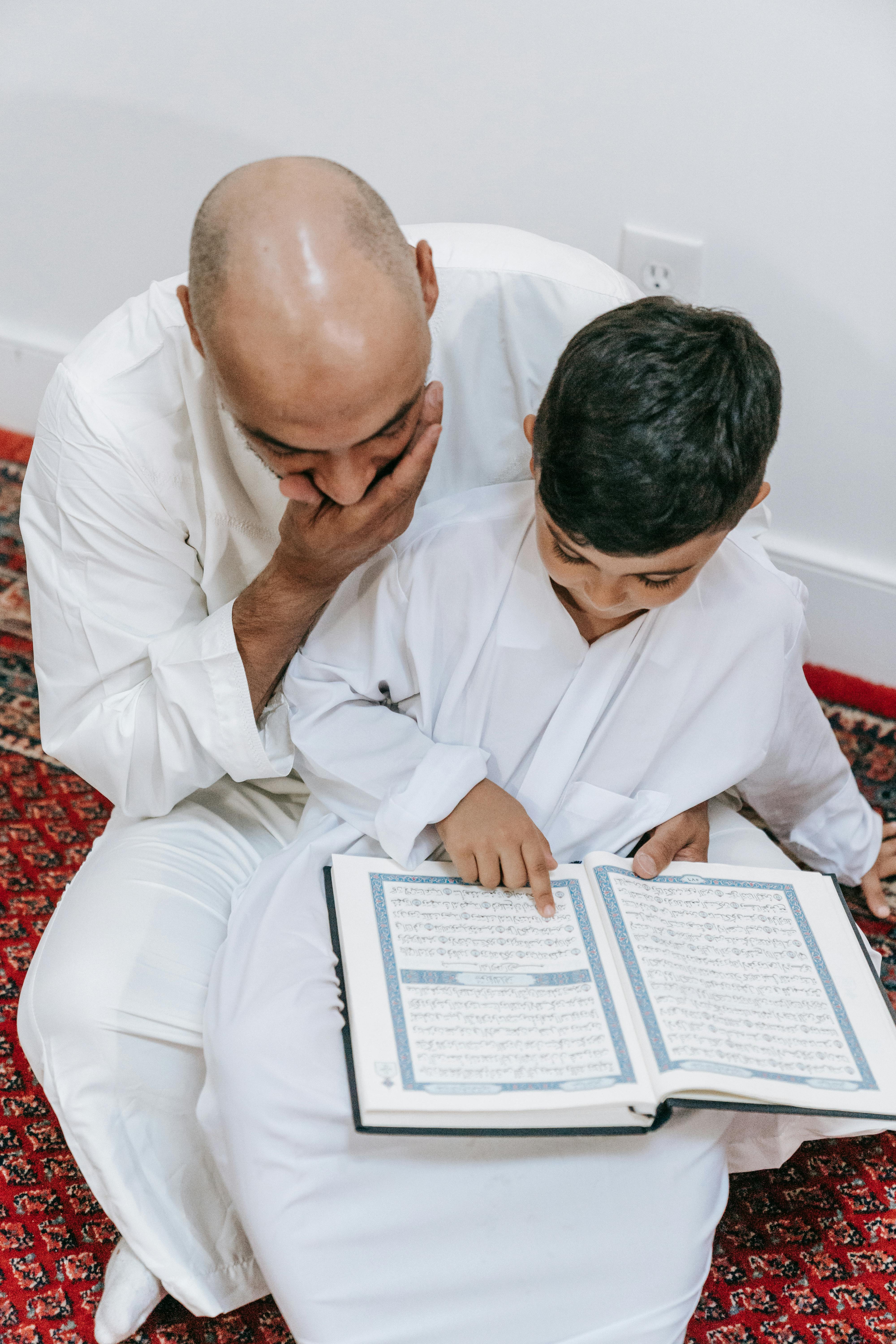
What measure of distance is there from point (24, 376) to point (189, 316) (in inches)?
71.3

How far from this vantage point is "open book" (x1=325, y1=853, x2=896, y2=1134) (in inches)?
47.6

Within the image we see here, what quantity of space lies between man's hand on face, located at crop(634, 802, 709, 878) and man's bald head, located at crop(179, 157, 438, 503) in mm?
585

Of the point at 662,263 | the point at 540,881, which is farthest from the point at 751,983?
the point at 662,263

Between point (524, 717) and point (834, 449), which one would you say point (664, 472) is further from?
point (834, 449)

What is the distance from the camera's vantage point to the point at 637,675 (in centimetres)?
150

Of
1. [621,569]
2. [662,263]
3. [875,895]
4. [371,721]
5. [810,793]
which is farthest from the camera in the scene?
[662,263]

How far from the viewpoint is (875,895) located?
1954 mm

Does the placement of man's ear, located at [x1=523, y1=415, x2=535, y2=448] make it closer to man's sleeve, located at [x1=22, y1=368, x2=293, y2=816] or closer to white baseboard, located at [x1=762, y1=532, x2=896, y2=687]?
man's sleeve, located at [x1=22, y1=368, x2=293, y2=816]

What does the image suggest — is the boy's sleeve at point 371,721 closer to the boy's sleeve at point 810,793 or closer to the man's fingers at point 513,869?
the man's fingers at point 513,869

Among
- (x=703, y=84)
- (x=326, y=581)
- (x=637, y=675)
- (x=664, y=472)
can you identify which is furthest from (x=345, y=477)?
(x=703, y=84)

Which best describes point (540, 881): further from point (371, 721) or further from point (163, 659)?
point (163, 659)

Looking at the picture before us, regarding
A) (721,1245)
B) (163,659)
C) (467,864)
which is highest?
(163,659)

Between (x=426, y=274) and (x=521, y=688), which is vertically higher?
(x=426, y=274)

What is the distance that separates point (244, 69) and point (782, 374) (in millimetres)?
1086
